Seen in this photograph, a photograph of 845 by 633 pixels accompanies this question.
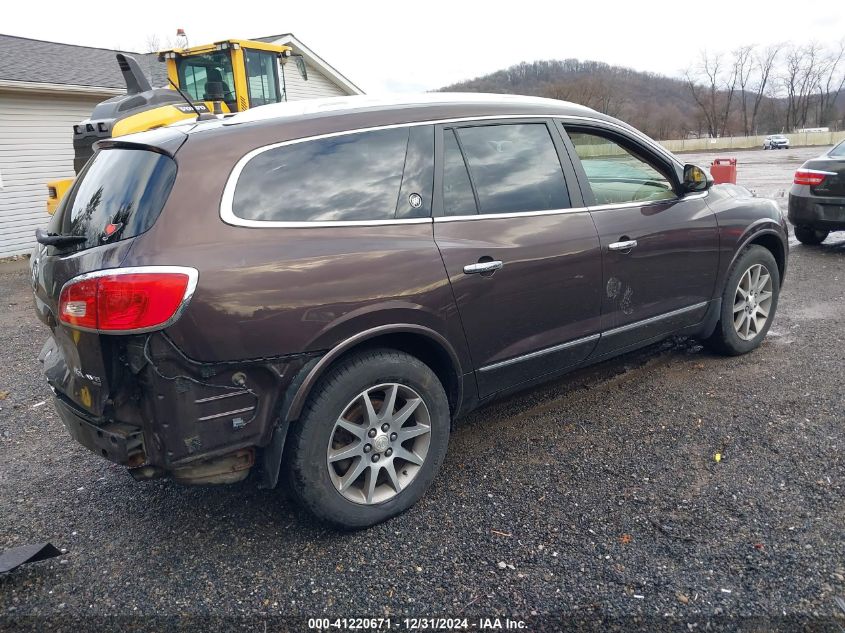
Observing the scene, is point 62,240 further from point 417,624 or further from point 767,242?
point 767,242

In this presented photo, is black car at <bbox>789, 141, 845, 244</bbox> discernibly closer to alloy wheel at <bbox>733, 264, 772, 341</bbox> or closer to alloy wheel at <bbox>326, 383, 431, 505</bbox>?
alloy wheel at <bbox>733, 264, 772, 341</bbox>

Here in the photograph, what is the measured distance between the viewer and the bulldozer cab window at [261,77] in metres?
11.5

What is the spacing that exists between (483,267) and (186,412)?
1.50 metres

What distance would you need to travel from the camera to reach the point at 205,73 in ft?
38.2

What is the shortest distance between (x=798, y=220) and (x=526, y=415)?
672 cm

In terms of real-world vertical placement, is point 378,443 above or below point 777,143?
below

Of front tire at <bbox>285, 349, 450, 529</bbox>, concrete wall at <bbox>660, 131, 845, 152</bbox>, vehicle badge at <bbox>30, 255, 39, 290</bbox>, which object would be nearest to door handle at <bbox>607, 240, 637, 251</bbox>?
front tire at <bbox>285, 349, 450, 529</bbox>

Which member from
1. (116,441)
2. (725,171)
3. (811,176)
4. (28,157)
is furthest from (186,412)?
(725,171)

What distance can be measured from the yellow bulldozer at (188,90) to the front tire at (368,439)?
7.06 metres

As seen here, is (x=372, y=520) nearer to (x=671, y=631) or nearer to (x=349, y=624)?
(x=349, y=624)

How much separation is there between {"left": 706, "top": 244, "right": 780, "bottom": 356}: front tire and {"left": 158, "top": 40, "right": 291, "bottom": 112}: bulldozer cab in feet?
28.5

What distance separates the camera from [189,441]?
252 cm

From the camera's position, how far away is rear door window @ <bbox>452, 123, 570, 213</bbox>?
3332 millimetres

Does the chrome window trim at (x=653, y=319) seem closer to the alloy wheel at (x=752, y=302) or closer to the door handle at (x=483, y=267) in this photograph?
the alloy wheel at (x=752, y=302)
